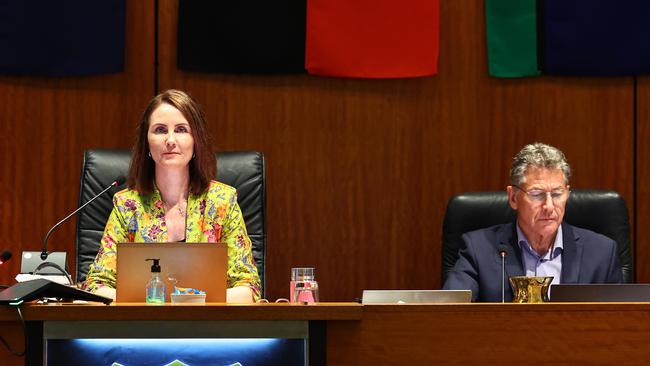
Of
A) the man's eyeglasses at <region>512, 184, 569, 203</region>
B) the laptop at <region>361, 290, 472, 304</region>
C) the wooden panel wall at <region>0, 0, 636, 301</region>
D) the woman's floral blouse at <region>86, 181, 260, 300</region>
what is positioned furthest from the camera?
the wooden panel wall at <region>0, 0, 636, 301</region>

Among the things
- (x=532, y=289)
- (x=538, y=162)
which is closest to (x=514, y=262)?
(x=538, y=162)

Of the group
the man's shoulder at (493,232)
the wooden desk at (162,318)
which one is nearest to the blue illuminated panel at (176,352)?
the wooden desk at (162,318)

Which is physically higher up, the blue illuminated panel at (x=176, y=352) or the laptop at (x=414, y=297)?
the laptop at (x=414, y=297)

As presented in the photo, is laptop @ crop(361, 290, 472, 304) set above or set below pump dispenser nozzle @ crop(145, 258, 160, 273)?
below

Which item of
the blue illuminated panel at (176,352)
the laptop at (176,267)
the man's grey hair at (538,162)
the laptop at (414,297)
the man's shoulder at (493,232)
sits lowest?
the blue illuminated panel at (176,352)

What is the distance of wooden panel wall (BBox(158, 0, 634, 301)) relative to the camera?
4078mm

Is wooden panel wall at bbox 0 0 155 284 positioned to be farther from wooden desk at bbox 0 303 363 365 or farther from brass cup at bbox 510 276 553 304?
brass cup at bbox 510 276 553 304

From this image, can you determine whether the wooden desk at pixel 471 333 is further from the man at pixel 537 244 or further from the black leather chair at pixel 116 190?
the black leather chair at pixel 116 190

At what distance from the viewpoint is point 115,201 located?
3.20 m

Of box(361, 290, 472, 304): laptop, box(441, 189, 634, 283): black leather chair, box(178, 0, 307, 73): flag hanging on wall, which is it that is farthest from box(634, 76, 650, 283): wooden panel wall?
box(361, 290, 472, 304): laptop

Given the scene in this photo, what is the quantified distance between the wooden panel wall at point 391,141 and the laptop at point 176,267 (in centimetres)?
166

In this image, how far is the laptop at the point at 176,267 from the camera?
7.83 feet

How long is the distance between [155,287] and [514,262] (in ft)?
4.58

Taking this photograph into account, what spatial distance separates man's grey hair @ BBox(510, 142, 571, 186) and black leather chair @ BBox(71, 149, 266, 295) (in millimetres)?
905
